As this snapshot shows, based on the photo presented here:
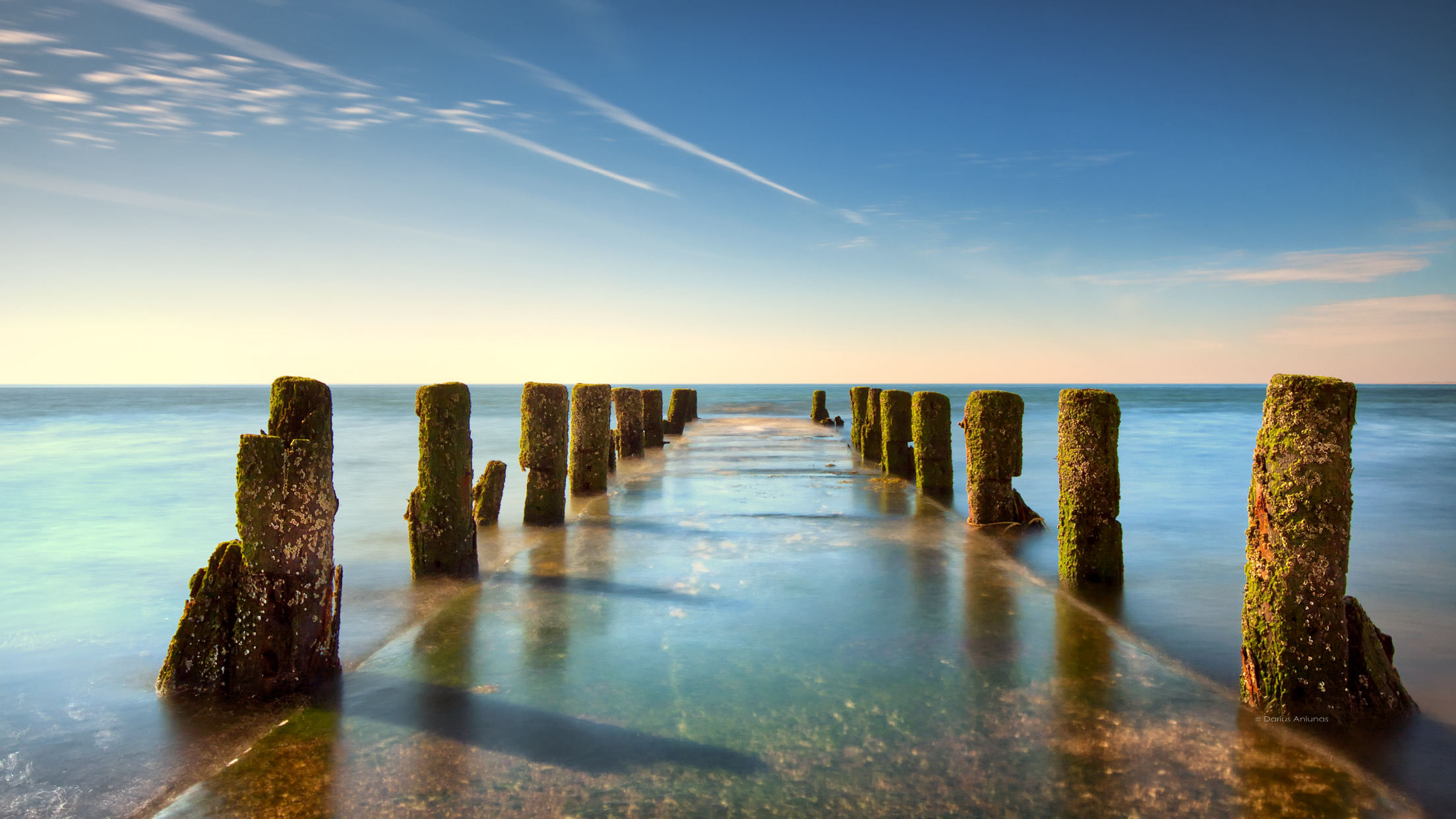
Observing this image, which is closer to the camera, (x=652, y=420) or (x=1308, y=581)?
(x=1308, y=581)

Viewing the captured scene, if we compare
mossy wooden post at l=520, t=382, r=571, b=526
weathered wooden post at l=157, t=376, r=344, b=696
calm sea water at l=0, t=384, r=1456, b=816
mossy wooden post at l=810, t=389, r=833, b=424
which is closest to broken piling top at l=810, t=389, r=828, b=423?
mossy wooden post at l=810, t=389, r=833, b=424

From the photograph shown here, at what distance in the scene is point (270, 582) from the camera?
4.40m

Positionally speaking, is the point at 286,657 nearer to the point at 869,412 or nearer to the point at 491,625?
the point at 491,625

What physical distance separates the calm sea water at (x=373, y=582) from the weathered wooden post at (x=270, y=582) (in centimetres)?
28

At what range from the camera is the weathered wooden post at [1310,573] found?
3.99m

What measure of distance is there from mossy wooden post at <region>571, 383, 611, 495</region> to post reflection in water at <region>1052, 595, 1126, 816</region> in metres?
7.10

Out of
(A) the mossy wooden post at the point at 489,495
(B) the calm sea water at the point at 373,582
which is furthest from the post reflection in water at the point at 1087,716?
(A) the mossy wooden post at the point at 489,495

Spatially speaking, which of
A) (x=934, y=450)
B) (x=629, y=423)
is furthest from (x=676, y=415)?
(x=934, y=450)

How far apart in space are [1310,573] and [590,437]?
9.00 m

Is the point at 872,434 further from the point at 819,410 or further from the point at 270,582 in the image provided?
the point at 819,410

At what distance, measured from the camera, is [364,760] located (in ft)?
11.9

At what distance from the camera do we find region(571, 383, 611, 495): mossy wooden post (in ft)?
36.7

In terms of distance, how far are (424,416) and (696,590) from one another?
284 cm

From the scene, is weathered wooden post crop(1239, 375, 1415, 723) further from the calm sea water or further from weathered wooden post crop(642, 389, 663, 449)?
weathered wooden post crop(642, 389, 663, 449)
